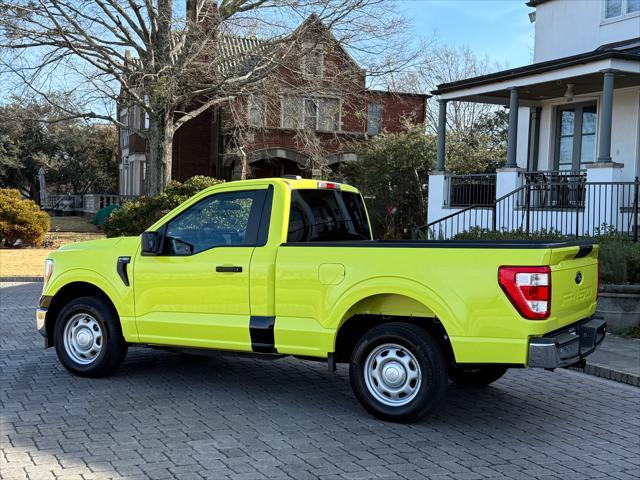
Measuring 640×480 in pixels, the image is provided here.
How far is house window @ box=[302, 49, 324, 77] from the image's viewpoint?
22422 millimetres

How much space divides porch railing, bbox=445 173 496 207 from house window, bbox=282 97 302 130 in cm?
Answer: 765

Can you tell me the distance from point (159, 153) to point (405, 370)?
19.3m

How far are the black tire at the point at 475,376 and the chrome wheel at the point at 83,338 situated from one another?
3605 mm

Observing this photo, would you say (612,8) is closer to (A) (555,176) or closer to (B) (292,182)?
(A) (555,176)

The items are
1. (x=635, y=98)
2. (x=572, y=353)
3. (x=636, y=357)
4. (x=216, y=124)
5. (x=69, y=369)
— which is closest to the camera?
(x=572, y=353)

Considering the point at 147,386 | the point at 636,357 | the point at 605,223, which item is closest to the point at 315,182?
the point at 147,386

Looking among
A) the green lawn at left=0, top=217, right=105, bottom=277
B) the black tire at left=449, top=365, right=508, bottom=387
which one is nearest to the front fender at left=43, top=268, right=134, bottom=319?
the black tire at left=449, top=365, right=508, bottom=387

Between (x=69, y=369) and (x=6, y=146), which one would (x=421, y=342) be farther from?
(x=6, y=146)

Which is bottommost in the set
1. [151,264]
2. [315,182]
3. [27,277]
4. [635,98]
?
[27,277]

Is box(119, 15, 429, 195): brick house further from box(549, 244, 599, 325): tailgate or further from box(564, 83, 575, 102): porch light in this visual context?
box(549, 244, 599, 325): tailgate

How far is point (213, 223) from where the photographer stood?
6793 mm

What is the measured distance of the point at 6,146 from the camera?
1973 inches

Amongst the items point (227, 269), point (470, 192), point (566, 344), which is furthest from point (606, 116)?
point (227, 269)

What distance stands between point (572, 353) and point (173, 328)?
11.7 ft
